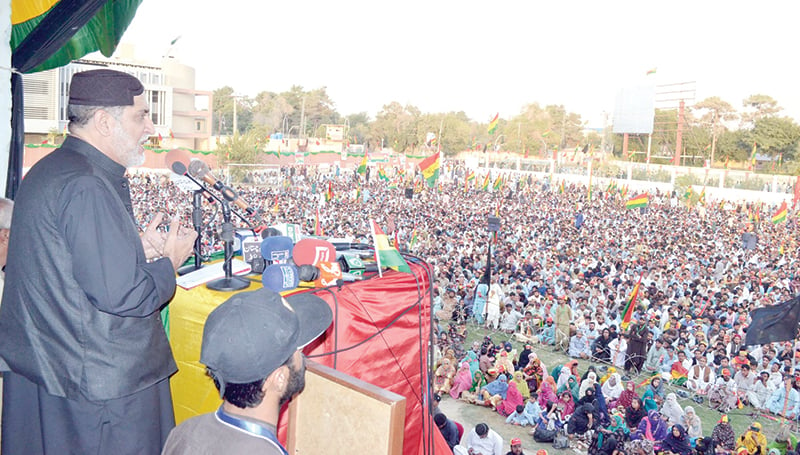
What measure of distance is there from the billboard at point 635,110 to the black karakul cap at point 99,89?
118ft

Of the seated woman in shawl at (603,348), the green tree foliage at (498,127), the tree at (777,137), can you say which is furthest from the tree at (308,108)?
the seated woman in shawl at (603,348)

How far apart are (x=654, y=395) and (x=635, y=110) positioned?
31958 millimetres

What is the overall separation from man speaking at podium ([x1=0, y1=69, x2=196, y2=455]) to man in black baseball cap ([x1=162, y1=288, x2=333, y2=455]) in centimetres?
36

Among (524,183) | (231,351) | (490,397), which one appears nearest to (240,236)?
(231,351)

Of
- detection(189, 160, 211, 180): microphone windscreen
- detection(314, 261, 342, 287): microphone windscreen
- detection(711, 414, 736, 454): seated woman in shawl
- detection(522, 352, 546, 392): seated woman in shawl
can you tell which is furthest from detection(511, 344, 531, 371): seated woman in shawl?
detection(189, 160, 211, 180): microphone windscreen

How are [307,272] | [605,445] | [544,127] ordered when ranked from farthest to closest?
[544,127] → [605,445] → [307,272]

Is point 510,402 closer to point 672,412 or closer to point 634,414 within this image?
point 634,414

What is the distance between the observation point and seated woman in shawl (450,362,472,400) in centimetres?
678

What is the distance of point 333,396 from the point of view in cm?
129

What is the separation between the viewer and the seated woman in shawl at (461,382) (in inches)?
267

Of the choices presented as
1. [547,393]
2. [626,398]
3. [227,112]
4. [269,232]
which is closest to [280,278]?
[269,232]

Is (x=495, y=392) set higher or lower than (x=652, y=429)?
lower

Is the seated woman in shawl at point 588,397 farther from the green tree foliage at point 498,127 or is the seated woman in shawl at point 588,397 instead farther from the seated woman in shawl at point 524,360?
the green tree foliage at point 498,127

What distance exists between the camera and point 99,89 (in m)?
1.37
